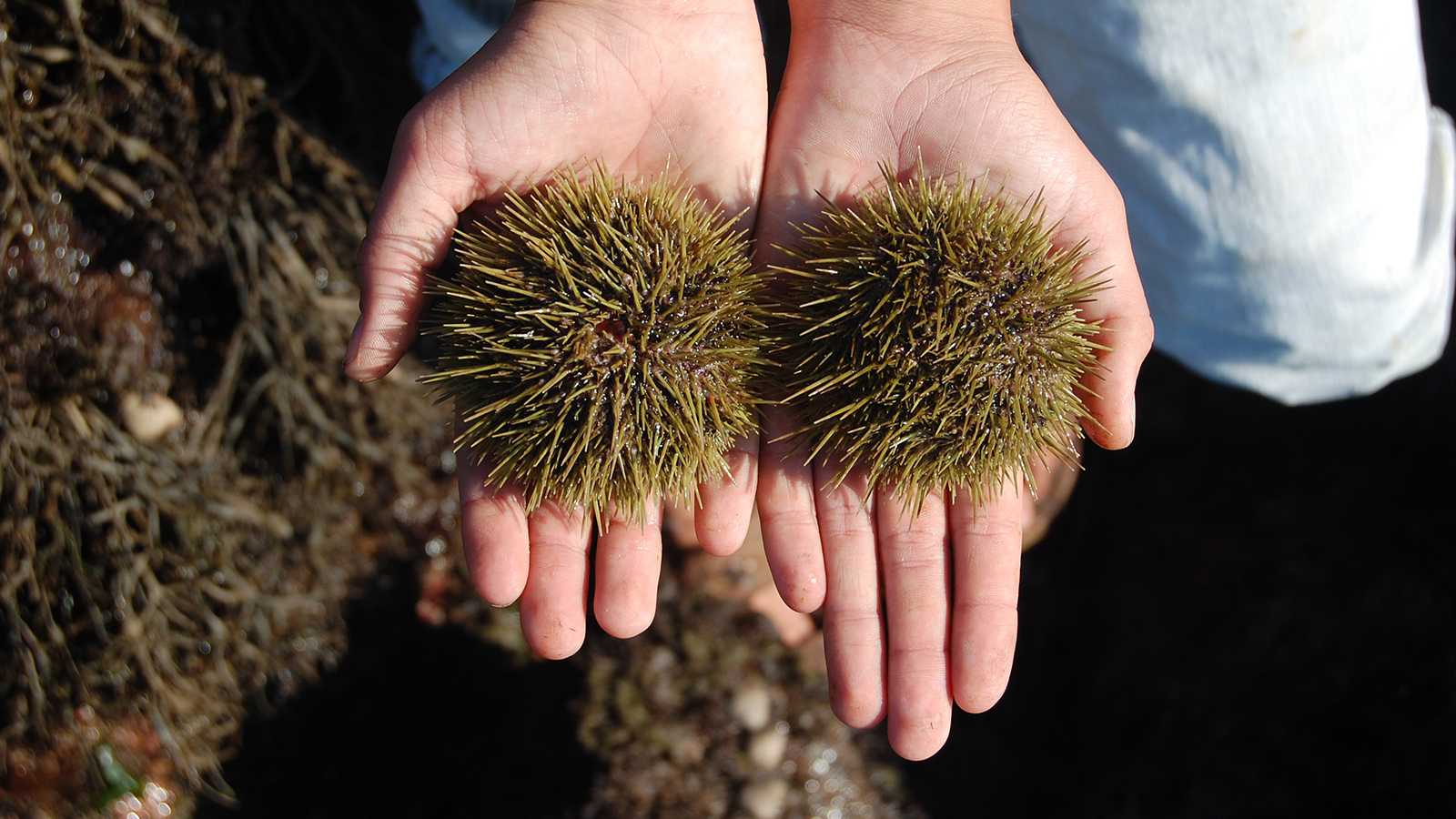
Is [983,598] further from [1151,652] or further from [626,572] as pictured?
[1151,652]

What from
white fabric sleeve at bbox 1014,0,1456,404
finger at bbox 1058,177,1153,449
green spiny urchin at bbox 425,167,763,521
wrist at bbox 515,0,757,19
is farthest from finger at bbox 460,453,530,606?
white fabric sleeve at bbox 1014,0,1456,404

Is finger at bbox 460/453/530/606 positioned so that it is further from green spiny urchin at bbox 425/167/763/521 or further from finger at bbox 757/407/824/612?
finger at bbox 757/407/824/612

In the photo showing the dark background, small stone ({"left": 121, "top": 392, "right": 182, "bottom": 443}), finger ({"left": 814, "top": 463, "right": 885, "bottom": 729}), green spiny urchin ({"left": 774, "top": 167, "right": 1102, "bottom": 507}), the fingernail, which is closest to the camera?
green spiny urchin ({"left": 774, "top": 167, "right": 1102, "bottom": 507})

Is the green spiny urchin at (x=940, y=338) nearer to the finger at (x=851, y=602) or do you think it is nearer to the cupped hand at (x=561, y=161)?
the finger at (x=851, y=602)

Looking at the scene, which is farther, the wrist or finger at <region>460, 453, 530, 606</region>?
the wrist

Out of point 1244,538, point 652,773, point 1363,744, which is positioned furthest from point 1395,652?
point 652,773

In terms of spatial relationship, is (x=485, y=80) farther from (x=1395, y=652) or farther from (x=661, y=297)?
(x=1395, y=652)

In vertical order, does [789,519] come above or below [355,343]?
below

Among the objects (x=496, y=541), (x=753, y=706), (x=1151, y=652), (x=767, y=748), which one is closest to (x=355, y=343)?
(x=496, y=541)
